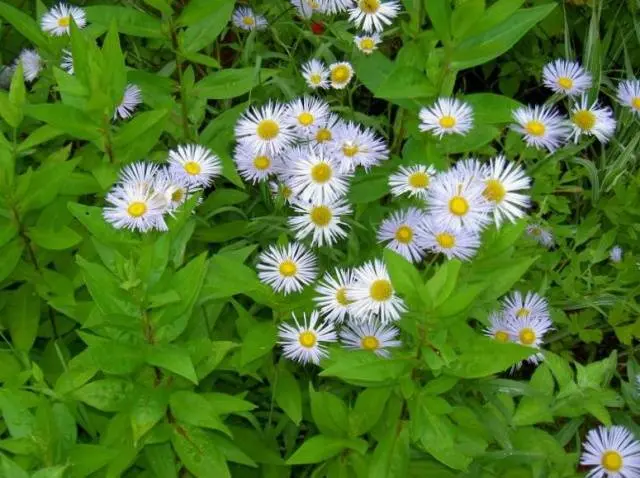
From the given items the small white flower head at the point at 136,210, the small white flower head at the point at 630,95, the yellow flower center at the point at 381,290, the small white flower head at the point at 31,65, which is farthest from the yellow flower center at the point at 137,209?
the small white flower head at the point at 630,95

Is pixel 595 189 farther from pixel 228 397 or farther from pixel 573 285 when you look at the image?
pixel 228 397

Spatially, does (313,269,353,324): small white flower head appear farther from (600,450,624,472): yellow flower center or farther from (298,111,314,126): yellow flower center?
(600,450,624,472): yellow flower center

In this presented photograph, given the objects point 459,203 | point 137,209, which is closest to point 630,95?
point 459,203

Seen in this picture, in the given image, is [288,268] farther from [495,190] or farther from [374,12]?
[374,12]

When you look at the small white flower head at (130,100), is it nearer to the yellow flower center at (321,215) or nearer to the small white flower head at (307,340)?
the yellow flower center at (321,215)

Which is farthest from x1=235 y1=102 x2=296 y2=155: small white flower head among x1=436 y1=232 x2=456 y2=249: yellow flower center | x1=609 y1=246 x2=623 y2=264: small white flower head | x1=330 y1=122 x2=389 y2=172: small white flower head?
x1=609 y1=246 x2=623 y2=264: small white flower head

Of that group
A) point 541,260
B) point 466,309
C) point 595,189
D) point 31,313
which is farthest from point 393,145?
point 31,313
